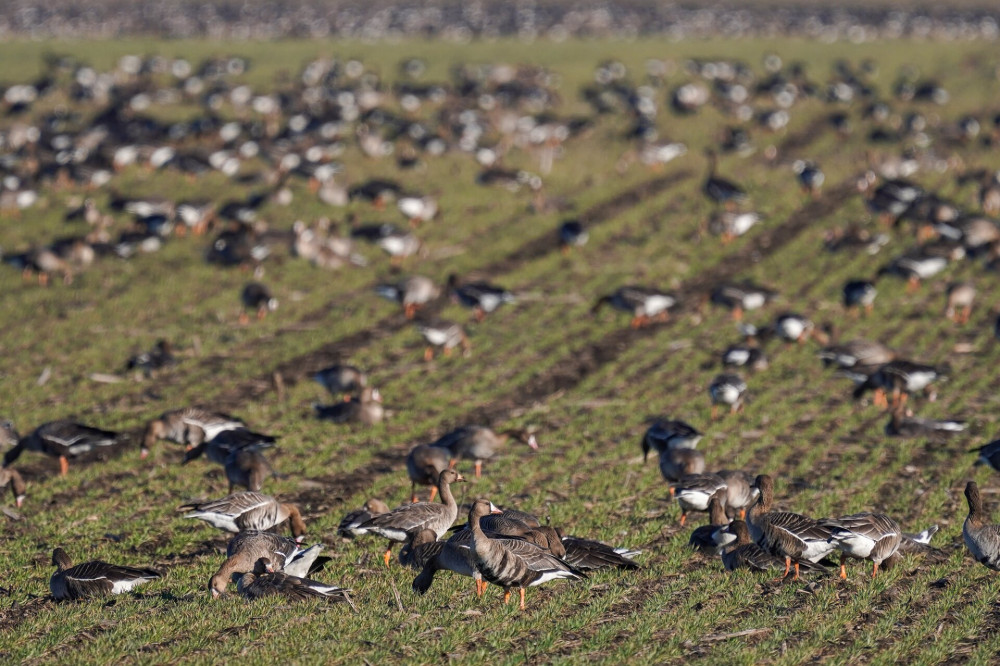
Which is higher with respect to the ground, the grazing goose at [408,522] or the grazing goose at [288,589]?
the grazing goose at [288,589]

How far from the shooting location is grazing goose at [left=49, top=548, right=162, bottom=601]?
1480cm

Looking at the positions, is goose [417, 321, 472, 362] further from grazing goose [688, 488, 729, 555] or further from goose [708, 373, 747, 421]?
grazing goose [688, 488, 729, 555]

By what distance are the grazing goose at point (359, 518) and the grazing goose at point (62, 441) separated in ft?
17.6

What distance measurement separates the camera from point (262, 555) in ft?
51.1

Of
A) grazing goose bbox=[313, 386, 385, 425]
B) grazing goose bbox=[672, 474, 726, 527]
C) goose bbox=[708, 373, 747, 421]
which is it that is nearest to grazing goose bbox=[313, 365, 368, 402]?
grazing goose bbox=[313, 386, 385, 425]

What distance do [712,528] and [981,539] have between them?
11.4ft

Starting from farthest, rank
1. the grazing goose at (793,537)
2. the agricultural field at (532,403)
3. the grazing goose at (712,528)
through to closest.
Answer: the grazing goose at (712,528) < the grazing goose at (793,537) < the agricultural field at (532,403)

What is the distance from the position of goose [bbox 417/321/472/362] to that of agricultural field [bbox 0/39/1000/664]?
0.39 m

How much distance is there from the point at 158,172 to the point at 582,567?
107 ft

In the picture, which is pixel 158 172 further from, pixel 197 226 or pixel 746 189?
pixel 746 189

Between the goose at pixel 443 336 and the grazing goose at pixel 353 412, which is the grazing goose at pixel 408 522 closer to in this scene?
the grazing goose at pixel 353 412

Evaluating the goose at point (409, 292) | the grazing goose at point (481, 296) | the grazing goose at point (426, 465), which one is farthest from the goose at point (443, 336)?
the grazing goose at point (426, 465)

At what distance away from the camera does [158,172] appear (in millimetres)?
43781

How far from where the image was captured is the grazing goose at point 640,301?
29438 millimetres
